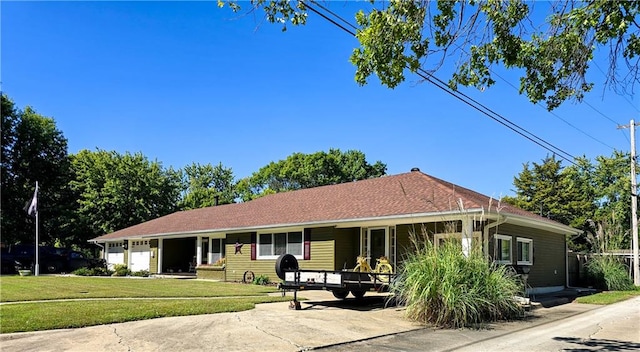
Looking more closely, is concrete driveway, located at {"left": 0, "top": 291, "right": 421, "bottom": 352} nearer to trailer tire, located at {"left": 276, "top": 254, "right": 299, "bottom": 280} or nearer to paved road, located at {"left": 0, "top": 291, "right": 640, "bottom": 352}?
paved road, located at {"left": 0, "top": 291, "right": 640, "bottom": 352}

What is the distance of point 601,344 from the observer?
8.46 m

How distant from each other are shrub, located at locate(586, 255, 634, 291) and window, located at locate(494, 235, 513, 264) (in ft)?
25.5

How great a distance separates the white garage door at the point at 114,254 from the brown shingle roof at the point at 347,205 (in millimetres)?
3675

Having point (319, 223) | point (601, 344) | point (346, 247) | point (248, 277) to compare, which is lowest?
point (248, 277)

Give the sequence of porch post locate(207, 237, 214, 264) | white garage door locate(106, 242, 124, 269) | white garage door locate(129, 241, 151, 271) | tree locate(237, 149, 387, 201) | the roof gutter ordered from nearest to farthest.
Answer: the roof gutter, porch post locate(207, 237, 214, 264), white garage door locate(129, 241, 151, 271), white garage door locate(106, 242, 124, 269), tree locate(237, 149, 387, 201)

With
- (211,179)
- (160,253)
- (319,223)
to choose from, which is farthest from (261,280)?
(211,179)

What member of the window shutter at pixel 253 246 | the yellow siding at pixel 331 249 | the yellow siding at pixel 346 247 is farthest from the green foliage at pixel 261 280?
the yellow siding at pixel 346 247

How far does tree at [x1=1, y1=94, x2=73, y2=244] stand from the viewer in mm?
38000

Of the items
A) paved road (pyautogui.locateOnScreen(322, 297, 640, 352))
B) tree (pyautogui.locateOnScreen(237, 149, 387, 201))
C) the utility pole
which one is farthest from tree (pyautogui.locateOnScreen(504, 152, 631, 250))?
paved road (pyautogui.locateOnScreen(322, 297, 640, 352))

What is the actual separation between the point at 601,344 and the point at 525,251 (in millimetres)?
10581

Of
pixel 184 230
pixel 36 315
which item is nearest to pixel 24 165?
pixel 184 230

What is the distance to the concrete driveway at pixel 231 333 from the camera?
7.47 meters

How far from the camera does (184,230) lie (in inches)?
1039

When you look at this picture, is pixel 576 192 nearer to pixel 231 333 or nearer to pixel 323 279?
pixel 323 279
